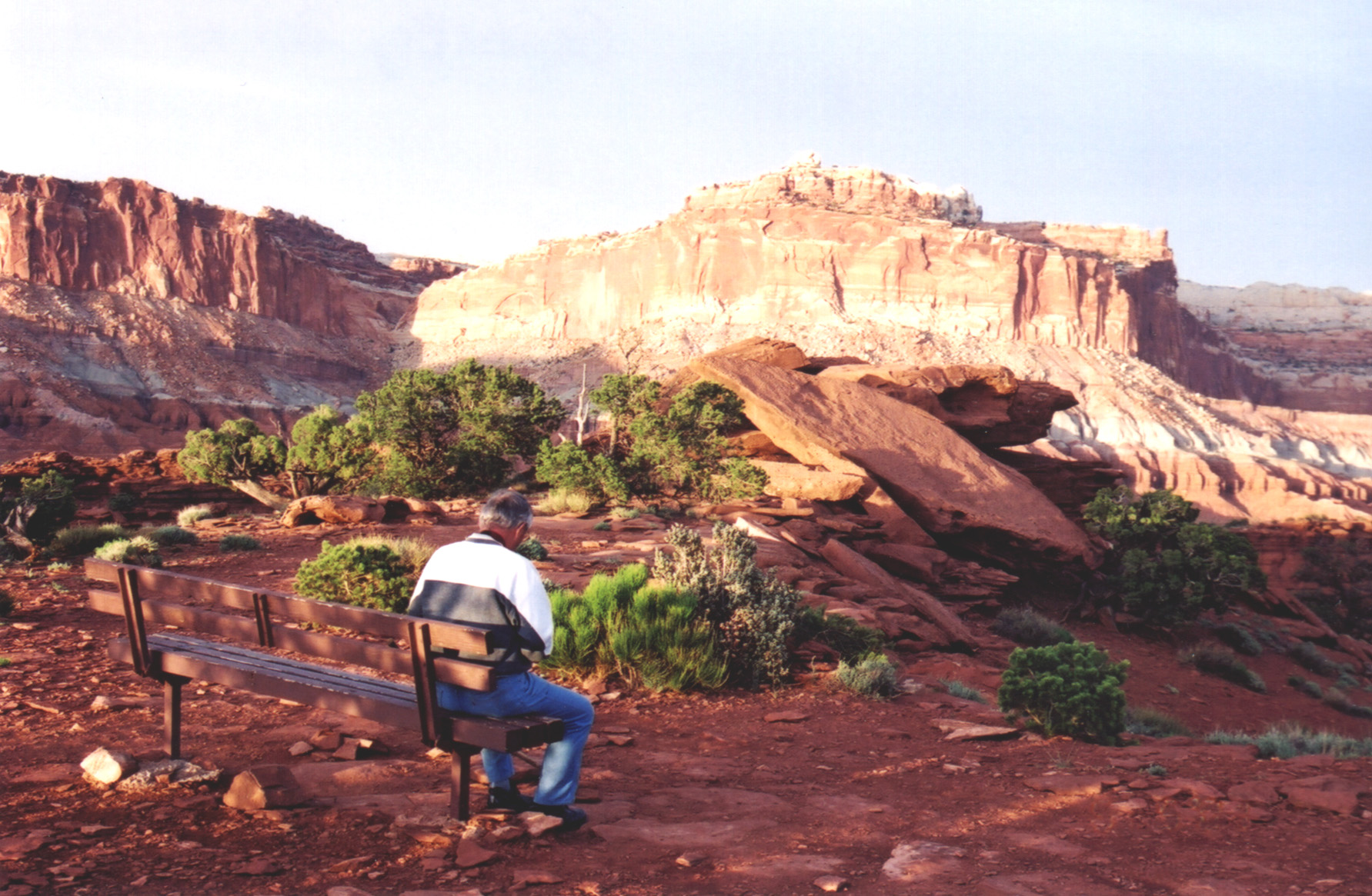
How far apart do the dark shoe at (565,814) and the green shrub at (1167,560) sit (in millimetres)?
15482

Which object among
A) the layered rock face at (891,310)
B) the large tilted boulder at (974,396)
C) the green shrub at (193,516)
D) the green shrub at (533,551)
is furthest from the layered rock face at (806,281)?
the green shrub at (533,551)

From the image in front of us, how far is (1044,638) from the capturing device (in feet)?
45.2

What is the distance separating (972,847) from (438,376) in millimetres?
17413

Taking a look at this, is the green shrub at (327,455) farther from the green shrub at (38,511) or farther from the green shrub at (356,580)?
the green shrub at (356,580)

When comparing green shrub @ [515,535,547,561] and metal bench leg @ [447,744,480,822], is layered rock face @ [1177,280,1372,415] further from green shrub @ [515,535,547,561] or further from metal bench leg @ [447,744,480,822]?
metal bench leg @ [447,744,480,822]

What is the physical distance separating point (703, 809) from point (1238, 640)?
53.4ft

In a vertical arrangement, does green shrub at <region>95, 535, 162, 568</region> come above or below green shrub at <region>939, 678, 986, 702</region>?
above

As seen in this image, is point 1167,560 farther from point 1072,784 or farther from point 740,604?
point 1072,784

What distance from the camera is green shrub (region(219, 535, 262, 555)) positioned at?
11344 millimetres

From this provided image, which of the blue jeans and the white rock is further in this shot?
the white rock

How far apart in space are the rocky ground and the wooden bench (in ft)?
1.31

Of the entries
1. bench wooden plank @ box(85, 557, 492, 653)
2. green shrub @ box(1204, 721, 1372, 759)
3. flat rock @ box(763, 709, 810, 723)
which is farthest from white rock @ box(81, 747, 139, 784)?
green shrub @ box(1204, 721, 1372, 759)

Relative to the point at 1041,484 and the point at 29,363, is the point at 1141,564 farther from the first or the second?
the point at 29,363

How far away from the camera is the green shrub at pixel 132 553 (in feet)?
32.7
